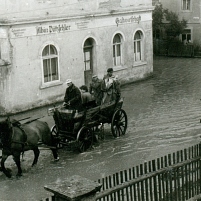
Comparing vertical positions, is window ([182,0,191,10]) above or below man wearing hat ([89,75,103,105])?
above

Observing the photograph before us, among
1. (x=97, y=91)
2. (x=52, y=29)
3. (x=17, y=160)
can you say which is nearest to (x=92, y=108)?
(x=97, y=91)

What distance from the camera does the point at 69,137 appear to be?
12.6 meters

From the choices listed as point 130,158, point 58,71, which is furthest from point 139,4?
point 130,158

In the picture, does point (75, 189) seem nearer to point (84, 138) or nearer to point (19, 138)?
point (19, 138)

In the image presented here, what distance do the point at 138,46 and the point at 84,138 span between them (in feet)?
45.5

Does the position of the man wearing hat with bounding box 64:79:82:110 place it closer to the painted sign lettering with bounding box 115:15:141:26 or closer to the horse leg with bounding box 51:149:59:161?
the horse leg with bounding box 51:149:59:161

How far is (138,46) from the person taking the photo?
25.7m

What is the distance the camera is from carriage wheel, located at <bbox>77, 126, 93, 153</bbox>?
12545 millimetres

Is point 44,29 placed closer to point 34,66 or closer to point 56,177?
point 34,66

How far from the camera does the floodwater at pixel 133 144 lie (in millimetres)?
10852

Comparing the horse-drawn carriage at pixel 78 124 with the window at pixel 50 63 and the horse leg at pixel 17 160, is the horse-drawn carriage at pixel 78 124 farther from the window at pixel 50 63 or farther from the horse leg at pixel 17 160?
the window at pixel 50 63

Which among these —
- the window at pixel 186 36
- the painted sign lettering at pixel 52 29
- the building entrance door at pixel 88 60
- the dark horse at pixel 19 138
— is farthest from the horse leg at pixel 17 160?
the window at pixel 186 36

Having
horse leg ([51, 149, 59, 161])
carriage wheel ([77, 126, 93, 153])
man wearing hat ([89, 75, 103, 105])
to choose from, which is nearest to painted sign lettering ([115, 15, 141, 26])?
man wearing hat ([89, 75, 103, 105])

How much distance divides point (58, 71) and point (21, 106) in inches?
103
